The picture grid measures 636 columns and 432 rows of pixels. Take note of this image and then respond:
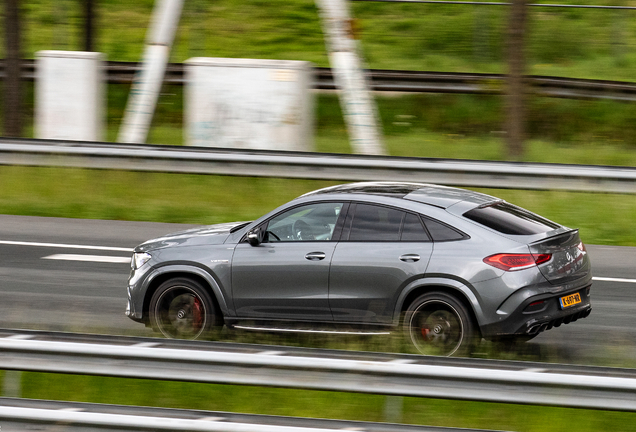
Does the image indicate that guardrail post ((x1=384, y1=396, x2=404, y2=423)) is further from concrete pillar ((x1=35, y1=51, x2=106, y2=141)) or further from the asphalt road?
concrete pillar ((x1=35, y1=51, x2=106, y2=141))

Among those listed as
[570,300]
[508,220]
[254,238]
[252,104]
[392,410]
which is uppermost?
[252,104]

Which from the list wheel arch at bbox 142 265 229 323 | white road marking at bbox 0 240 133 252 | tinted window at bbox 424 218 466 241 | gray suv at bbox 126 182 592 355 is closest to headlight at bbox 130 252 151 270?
gray suv at bbox 126 182 592 355

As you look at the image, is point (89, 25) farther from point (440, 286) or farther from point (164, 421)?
point (164, 421)

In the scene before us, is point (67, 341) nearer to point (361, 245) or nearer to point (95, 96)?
point (361, 245)

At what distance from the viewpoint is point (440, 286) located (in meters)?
7.09

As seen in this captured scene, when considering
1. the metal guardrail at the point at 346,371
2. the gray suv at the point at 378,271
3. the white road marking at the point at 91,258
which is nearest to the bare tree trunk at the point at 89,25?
the white road marking at the point at 91,258

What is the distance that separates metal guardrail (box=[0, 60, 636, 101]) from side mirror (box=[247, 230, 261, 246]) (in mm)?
13639

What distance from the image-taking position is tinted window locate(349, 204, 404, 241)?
24.3ft

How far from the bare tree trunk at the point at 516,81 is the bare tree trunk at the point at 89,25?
39.7ft

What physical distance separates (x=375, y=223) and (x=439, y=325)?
1.00 metres

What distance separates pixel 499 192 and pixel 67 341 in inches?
342

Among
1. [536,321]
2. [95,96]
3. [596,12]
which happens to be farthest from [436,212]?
[596,12]

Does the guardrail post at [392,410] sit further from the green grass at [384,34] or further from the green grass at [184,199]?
the green grass at [384,34]

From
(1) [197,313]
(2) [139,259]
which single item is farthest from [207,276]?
(2) [139,259]
